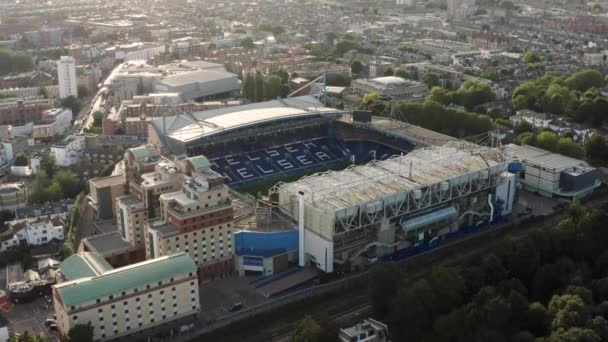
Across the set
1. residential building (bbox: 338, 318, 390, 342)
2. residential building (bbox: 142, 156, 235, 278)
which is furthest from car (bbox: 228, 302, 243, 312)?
residential building (bbox: 338, 318, 390, 342)

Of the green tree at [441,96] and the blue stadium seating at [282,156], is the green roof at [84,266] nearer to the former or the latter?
the blue stadium seating at [282,156]

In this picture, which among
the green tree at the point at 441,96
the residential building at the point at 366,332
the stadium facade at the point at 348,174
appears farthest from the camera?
the green tree at the point at 441,96

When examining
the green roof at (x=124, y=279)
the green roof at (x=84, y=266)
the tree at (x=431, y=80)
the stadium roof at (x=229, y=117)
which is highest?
the stadium roof at (x=229, y=117)

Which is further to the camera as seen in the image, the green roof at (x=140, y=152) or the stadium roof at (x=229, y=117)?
the stadium roof at (x=229, y=117)

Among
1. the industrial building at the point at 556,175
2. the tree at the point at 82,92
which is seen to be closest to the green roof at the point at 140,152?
the industrial building at the point at 556,175

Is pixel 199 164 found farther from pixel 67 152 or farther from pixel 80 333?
pixel 67 152

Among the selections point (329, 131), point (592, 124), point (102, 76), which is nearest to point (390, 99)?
point (329, 131)

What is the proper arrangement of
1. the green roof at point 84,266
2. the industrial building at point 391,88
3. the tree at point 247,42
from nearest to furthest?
the green roof at point 84,266 < the industrial building at point 391,88 < the tree at point 247,42

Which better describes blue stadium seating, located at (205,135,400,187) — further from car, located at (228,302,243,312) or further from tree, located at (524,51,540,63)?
tree, located at (524,51,540,63)

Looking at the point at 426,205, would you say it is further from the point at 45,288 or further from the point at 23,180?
the point at 23,180
